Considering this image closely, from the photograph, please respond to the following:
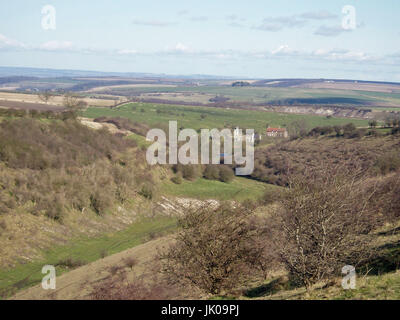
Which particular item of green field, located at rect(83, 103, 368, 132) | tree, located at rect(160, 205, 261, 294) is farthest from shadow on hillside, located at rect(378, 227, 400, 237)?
green field, located at rect(83, 103, 368, 132)

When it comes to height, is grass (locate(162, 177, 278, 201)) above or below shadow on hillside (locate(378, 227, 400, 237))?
below

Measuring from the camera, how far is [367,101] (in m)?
174

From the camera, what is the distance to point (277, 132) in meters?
95.3

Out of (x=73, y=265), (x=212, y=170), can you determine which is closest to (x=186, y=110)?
(x=212, y=170)

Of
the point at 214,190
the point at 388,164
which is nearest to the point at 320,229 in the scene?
the point at 388,164

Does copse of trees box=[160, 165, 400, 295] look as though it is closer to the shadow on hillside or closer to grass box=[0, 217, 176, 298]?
the shadow on hillside

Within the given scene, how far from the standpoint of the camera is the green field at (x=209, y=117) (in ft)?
328

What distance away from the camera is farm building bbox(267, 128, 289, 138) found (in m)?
94.0

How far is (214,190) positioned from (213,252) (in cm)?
3996

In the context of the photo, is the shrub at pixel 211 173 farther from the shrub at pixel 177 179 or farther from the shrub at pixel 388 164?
the shrub at pixel 388 164

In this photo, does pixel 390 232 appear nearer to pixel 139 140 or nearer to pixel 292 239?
pixel 292 239

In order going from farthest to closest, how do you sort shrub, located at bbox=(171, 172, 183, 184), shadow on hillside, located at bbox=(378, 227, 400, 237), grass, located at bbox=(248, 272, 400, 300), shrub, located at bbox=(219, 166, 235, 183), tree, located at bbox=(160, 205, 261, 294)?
shrub, located at bbox=(219, 166, 235, 183), shrub, located at bbox=(171, 172, 183, 184), shadow on hillside, located at bbox=(378, 227, 400, 237), tree, located at bbox=(160, 205, 261, 294), grass, located at bbox=(248, 272, 400, 300)
